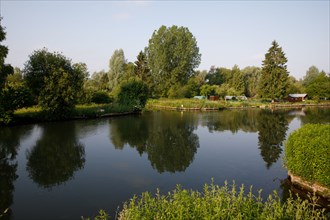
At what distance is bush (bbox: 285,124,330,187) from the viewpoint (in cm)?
1021

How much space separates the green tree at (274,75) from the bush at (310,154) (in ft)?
207

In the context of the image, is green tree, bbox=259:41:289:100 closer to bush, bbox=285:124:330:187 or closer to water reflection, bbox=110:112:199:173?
water reflection, bbox=110:112:199:173

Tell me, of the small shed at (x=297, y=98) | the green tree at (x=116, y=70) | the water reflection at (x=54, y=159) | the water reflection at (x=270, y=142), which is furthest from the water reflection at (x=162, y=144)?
the small shed at (x=297, y=98)

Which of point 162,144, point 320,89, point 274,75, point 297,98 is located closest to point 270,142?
point 162,144

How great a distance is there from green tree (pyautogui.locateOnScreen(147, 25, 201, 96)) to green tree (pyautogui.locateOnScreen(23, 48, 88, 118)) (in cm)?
4455

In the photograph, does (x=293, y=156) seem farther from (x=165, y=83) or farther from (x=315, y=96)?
(x=315, y=96)

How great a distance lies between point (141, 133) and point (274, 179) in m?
15.1

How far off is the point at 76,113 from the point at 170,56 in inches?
1897

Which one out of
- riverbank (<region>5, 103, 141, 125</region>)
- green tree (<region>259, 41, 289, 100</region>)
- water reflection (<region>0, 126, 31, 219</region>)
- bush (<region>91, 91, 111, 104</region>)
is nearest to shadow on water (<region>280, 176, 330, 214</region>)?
water reflection (<region>0, 126, 31, 219</region>)

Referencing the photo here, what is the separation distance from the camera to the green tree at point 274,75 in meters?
70.4

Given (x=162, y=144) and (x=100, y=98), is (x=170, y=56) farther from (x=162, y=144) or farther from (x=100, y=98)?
(x=162, y=144)

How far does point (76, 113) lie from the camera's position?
118 ft

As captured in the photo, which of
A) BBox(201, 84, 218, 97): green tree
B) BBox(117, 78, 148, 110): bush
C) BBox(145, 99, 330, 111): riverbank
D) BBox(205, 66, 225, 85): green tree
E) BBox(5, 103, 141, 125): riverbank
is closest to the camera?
BBox(5, 103, 141, 125): riverbank

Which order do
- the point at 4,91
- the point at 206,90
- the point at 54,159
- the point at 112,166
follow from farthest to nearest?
the point at 206,90 → the point at 4,91 → the point at 54,159 → the point at 112,166
